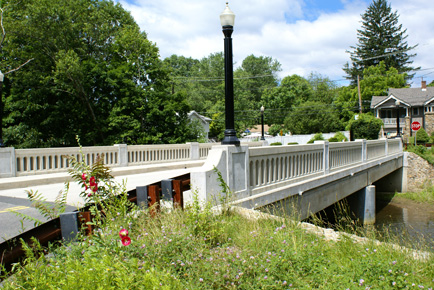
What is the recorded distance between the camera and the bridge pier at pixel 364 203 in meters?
16.0

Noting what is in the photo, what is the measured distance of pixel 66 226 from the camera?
12.8 feet

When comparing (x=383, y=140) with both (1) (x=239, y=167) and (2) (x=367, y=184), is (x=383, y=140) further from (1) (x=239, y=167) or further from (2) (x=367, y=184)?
(1) (x=239, y=167)

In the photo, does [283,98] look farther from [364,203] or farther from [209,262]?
[209,262]

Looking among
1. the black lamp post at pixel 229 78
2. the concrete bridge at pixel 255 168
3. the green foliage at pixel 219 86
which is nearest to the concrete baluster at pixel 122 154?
the concrete bridge at pixel 255 168

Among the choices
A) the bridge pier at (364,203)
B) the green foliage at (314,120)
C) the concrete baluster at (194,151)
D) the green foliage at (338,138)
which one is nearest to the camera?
the bridge pier at (364,203)

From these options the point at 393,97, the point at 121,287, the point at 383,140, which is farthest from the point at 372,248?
the point at 393,97

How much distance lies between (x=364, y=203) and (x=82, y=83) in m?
19.6

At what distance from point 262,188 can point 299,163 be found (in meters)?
2.11

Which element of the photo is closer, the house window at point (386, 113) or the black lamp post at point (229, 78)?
the black lamp post at point (229, 78)

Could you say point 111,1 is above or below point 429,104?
above

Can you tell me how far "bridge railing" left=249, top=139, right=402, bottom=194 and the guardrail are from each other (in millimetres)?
2343

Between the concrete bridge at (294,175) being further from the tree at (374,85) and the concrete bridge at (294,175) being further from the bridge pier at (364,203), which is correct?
the tree at (374,85)

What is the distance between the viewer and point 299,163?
31.0 feet

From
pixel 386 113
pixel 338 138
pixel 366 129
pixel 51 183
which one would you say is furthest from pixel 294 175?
pixel 386 113
